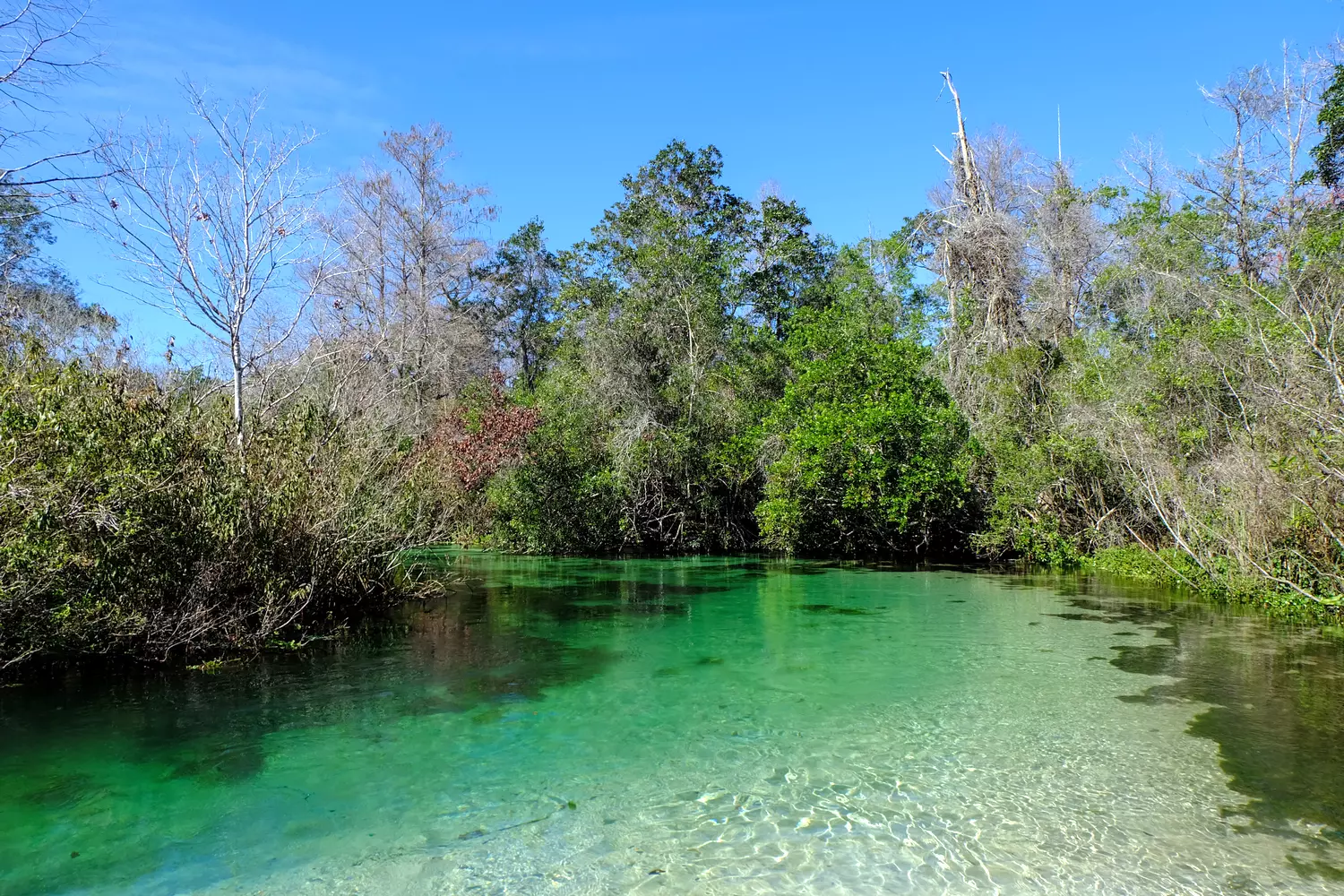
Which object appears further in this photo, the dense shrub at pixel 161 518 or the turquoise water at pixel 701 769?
the dense shrub at pixel 161 518

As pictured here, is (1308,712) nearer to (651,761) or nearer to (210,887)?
(651,761)

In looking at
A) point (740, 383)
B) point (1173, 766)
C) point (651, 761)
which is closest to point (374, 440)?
point (651, 761)

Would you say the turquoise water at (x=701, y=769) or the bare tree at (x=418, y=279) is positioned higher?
the bare tree at (x=418, y=279)

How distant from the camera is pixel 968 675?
7875mm

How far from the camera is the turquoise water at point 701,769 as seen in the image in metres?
4.07

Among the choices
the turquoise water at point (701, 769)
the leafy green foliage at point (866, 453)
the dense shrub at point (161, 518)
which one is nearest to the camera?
the turquoise water at point (701, 769)

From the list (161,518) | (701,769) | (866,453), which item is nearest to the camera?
(701,769)

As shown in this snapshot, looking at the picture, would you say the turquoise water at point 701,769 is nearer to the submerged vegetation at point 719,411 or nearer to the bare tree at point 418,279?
the submerged vegetation at point 719,411

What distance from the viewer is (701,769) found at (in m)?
5.43

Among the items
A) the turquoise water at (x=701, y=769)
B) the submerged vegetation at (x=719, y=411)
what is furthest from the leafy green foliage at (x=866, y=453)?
the turquoise water at (x=701, y=769)

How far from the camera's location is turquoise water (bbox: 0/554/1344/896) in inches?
160

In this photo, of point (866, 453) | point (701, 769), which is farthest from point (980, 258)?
point (701, 769)

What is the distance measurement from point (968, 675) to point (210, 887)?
6.41 m

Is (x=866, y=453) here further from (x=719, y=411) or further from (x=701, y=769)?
(x=701, y=769)
